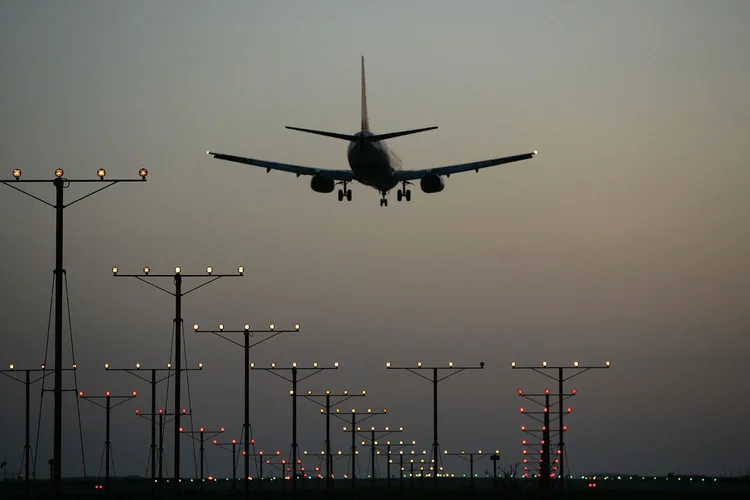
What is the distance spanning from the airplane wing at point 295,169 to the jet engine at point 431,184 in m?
4.60

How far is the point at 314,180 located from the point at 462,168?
12487mm

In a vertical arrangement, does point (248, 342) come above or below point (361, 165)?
below

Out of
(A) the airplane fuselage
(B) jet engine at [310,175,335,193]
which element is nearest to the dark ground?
(B) jet engine at [310,175,335,193]

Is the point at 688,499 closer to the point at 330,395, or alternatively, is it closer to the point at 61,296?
the point at 61,296

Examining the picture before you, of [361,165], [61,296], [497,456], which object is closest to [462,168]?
[361,165]

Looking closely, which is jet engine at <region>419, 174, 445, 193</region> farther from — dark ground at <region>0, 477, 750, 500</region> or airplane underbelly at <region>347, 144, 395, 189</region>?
dark ground at <region>0, 477, 750, 500</region>

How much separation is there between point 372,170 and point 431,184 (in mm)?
4369

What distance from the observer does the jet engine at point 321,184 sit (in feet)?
278

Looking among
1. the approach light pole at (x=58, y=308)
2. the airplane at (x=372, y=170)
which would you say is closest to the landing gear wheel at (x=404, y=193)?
the airplane at (x=372, y=170)

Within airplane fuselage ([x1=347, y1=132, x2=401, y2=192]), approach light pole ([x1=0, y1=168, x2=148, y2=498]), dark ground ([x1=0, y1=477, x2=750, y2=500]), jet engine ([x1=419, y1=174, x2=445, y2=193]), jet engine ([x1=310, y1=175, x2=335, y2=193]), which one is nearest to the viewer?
approach light pole ([x1=0, y1=168, x2=148, y2=498])

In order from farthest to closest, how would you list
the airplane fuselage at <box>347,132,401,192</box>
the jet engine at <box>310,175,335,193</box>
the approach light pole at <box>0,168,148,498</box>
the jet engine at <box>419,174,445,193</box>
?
the jet engine at <box>419,174,445,193</box>
the jet engine at <box>310,175,335,193</box>
the airplane fuselage at <box>347,132,401,192</box>
the approach light pole at <box>0,168,148,498</box>

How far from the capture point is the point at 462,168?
3661 inches

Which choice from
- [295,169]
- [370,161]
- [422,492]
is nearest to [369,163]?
[370,161]

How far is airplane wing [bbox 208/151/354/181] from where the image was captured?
289 feet
